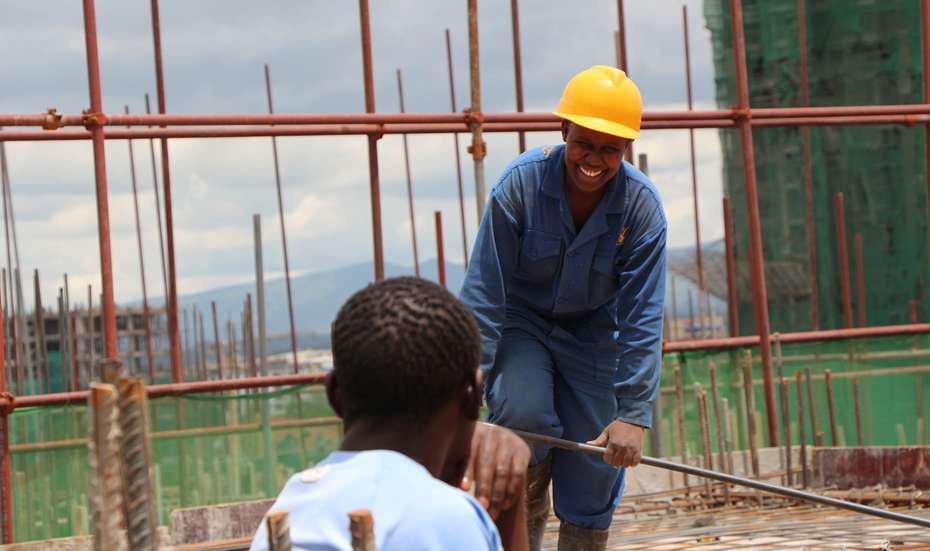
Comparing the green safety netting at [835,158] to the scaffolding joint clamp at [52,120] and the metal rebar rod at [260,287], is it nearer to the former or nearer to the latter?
the metal rebar rod at [260,287]

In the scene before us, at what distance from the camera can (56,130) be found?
25.6 ft

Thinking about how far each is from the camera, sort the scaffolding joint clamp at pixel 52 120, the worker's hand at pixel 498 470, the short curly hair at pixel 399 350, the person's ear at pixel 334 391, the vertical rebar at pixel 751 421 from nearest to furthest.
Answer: the short curly hair at pixel 399 350 → the person's ear at pixel 334 391 → the worker's hand at pixel 498 470 → the scaffolding joint clamp at pixel 52 120 → the vertical rebar at pixel 751 421

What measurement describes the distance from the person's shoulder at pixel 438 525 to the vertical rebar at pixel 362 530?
0.17 meters

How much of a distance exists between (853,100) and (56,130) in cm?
1463

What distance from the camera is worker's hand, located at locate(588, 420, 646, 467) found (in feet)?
15.2

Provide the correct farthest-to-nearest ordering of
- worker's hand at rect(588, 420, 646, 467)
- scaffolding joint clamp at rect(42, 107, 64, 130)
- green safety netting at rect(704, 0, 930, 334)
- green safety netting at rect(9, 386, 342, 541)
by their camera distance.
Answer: green safety netting at rect(704, 0, 930, 334), green safety netting at rect(9, 386, 342, 541), scaffolding joint clamp at rect(42, 107, 64, 130), worker's hand at rect(588, 420, 646, 467)

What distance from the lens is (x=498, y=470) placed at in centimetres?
330

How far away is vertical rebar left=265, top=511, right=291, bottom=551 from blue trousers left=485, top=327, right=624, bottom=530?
2.93 m

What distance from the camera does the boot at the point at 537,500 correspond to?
5.07 meters

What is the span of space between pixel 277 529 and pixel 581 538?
10.8 ft

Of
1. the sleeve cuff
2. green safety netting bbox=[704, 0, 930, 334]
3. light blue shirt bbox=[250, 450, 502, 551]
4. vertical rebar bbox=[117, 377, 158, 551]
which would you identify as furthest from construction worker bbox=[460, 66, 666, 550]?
green safety netting bbox=[704, 0, 930, 334]

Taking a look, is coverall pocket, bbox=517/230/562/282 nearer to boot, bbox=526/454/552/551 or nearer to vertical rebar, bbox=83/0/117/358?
boot, bbox=526/454/552/551

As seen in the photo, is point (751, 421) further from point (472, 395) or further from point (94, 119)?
point (472, 395)

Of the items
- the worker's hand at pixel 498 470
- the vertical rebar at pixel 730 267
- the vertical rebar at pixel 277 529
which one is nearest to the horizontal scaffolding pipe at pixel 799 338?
the vertical rebar at pixel 730 267
